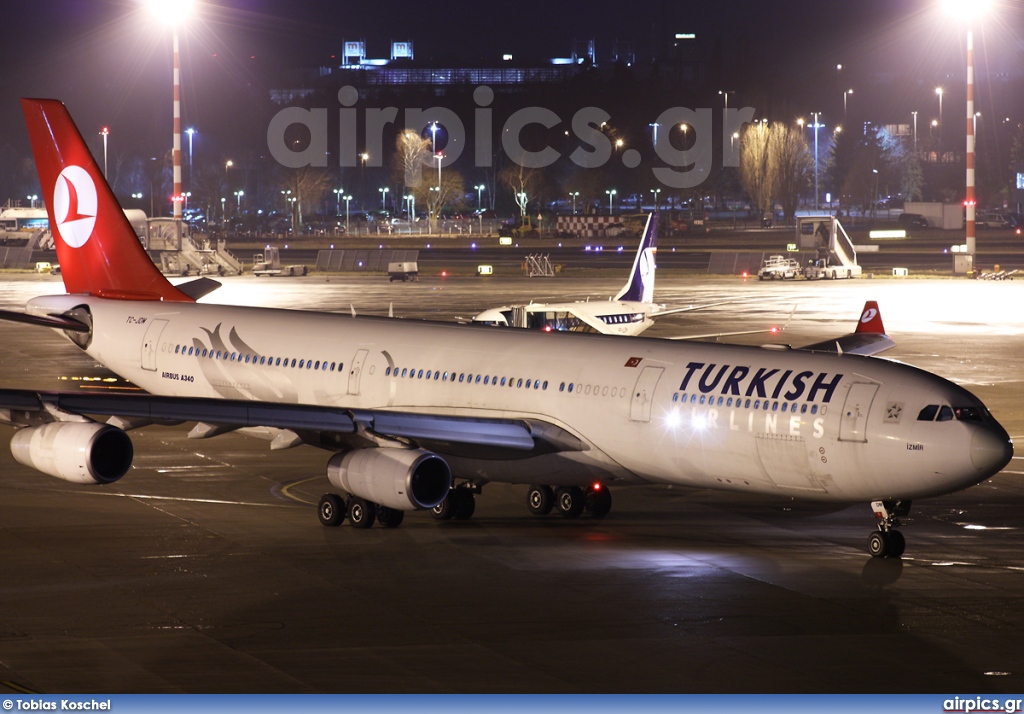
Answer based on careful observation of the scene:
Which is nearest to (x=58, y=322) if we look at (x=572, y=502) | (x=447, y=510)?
(x=447, y=510)

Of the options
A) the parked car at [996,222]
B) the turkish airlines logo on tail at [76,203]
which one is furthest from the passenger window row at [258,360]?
the parked car at [996,222]

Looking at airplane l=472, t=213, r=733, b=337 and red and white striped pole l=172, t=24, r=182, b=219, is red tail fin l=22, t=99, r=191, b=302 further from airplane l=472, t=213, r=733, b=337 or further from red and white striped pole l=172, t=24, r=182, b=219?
red and white striped pole l=172, t=24, r=182, b=219

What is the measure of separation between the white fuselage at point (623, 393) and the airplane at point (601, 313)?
16.5 m

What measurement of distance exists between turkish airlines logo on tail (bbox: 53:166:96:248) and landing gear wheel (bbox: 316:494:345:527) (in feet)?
42.0

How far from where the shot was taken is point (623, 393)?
2517 cm

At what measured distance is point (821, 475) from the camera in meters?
23.0

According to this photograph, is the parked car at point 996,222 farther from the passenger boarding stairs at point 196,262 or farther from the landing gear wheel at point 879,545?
the landing gear wheel at point 879,545

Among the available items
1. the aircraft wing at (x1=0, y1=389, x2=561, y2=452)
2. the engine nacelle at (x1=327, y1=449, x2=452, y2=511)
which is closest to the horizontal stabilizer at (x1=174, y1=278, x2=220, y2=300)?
the aircraft wing at (x1=0, y1=389, x2=561, y2=452)

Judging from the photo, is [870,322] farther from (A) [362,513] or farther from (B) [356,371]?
(A) [362,513]

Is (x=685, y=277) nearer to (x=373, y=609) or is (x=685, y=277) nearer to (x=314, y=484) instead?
(x=314, y=484)

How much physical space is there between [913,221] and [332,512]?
168 m

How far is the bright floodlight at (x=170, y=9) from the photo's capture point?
71.3 meters

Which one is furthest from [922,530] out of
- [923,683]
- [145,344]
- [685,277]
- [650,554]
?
[685,277]

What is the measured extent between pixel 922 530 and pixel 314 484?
44.9ft
